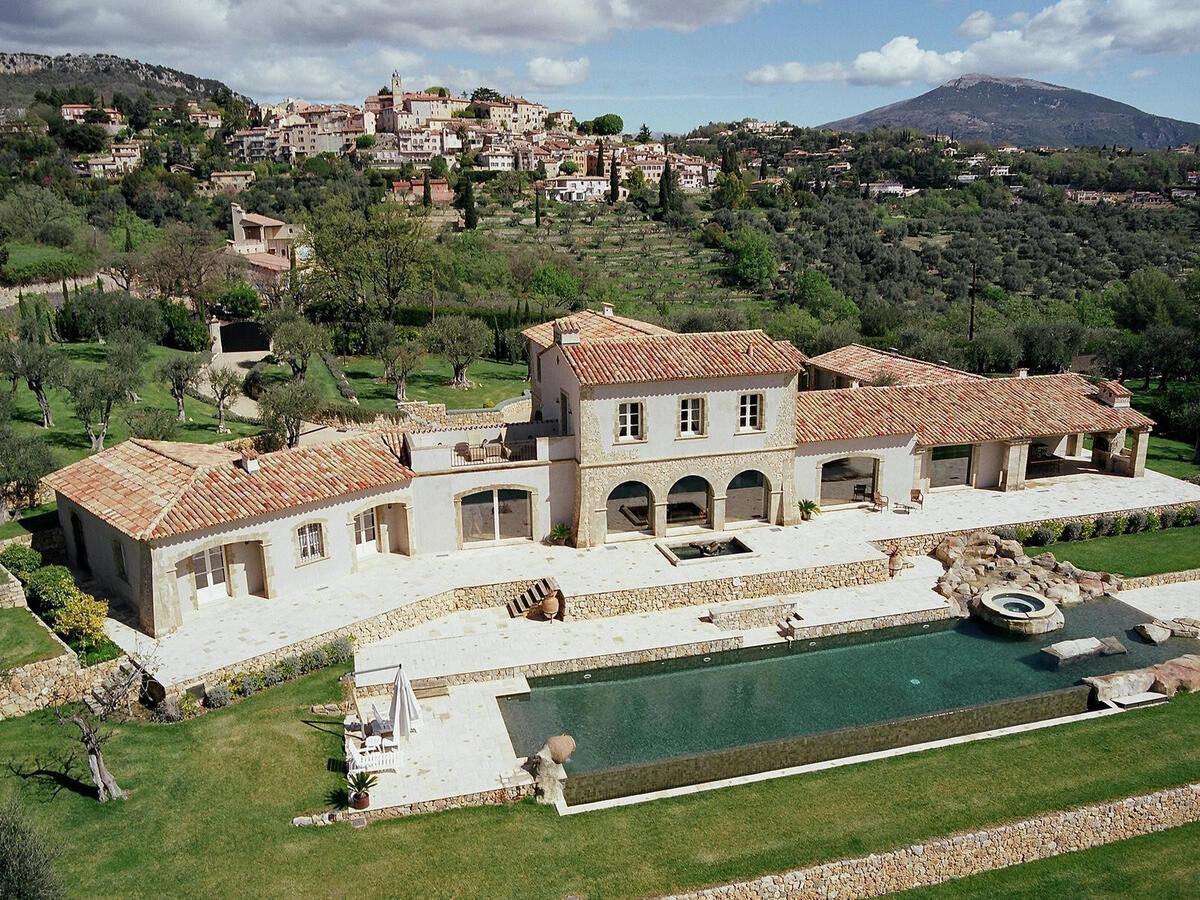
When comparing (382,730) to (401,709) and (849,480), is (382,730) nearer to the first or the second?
(401,709)

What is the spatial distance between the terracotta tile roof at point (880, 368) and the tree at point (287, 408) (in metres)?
22.1

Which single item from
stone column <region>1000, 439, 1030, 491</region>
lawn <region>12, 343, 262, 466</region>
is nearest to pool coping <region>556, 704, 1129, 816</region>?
stone column <region>1000, 439, 1030, 491</region>

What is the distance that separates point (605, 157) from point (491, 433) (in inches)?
5808

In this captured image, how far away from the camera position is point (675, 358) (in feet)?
99.1

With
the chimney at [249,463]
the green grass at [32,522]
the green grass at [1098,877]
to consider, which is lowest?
the green grass at [1098,877]

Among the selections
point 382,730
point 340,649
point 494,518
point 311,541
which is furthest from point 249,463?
point 382,730

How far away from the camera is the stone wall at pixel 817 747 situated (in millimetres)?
18859

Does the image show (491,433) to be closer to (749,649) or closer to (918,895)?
(749,649)

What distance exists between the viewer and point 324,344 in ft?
158

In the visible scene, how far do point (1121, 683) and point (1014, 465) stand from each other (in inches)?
558

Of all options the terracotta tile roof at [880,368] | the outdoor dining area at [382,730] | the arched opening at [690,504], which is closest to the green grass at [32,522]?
the outdoor dining area at [382,730]

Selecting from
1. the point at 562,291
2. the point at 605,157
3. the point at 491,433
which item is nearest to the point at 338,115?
the point at 605,157

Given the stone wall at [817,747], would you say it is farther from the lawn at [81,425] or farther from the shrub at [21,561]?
the lawn at [81,425]

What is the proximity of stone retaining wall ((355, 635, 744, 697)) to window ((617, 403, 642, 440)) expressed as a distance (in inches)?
297
